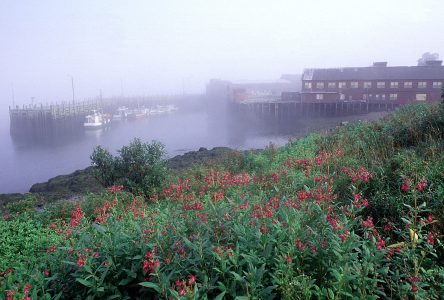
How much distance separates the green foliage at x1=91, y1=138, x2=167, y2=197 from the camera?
959 centimetres

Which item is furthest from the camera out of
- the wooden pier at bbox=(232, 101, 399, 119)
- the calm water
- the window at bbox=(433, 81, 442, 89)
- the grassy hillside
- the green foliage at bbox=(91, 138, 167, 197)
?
the wooden pier at bbox=(232, 101, 399, 119)

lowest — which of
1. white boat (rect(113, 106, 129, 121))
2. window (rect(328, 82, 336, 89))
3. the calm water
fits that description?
the calm water

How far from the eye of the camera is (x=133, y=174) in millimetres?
9984

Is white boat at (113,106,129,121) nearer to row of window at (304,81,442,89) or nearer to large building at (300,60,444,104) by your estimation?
large building at (300,60,444,104)

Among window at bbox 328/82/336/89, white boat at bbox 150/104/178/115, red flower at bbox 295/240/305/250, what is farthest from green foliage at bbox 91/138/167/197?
white boat at bbox 150/104/178/115

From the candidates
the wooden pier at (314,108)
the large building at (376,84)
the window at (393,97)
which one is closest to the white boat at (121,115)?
the wooden pier at (314,108)

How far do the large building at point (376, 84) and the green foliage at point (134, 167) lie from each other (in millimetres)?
34985

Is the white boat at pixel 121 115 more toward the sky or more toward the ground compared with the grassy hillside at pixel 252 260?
more toward the ground

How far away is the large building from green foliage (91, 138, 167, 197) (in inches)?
1377

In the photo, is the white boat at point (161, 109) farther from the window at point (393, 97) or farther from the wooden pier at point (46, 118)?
the window at point (393, 97)

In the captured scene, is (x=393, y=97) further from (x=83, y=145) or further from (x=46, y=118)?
(x=46, y=118)

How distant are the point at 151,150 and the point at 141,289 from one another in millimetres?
8021

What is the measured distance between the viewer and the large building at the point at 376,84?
3842 cm

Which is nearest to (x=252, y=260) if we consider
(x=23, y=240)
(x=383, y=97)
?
(x=23, y=240)
